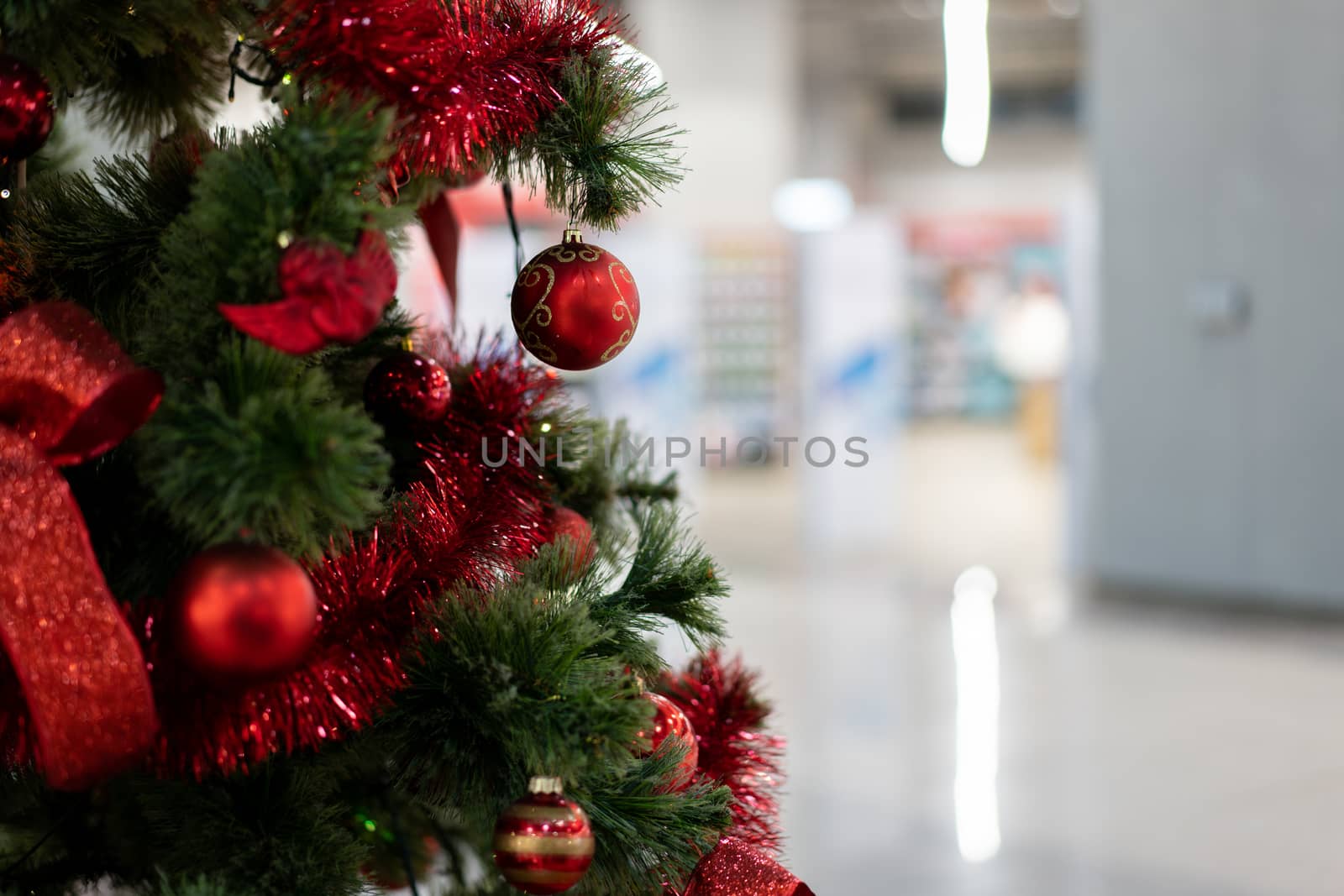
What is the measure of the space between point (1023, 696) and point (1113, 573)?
1.71m

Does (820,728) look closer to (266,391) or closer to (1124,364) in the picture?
(1124,364)

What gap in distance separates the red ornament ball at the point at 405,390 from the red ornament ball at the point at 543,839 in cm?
29

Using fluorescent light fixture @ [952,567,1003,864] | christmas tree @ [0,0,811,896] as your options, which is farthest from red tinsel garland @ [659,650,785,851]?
fluorescent light fixture @ [952,567,1003,864]

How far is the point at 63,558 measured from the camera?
587mm

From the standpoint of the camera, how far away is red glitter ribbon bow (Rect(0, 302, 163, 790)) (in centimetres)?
57

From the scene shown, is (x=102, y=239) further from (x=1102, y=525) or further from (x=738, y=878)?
(x=1102, y=525)

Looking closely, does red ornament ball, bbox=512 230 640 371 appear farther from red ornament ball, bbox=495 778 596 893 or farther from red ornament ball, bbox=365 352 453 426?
red ornament ball, bbox=495 778 596 893

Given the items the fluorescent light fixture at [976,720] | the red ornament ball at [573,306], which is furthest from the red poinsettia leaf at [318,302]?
the fluorescent light fixture at [976,720]

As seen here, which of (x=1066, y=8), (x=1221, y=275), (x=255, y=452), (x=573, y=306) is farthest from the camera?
(x=1066, y=8)

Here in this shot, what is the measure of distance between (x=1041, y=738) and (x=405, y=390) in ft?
8.45

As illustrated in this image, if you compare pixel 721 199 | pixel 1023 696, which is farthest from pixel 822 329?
pixel 721 199

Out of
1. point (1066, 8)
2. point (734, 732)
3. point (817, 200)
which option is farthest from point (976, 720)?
point (817, 200)

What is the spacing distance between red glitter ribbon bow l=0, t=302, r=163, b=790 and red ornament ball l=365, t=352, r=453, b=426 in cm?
23

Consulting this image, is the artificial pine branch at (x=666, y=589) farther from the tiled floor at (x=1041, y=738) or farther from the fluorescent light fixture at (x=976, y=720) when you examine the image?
the fluorescent light fixture at (x=976, y=720)
